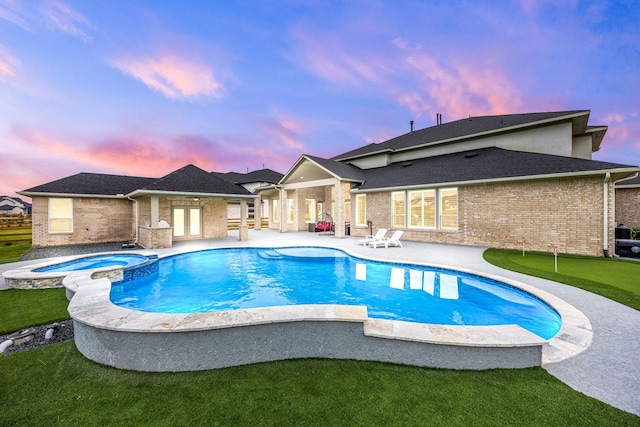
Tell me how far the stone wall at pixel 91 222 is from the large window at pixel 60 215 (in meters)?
0.17

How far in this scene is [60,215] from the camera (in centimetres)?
1455

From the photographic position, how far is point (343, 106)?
27.3m

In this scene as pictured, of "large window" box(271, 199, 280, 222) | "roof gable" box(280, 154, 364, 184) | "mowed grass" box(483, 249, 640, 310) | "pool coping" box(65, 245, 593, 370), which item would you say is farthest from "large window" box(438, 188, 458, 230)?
"large window" box(271, 199, 280, 222)

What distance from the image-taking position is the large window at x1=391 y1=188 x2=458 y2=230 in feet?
45.1

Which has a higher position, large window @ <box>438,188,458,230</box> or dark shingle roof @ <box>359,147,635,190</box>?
dark shingle roof @ <box>359,147,635,190</box>

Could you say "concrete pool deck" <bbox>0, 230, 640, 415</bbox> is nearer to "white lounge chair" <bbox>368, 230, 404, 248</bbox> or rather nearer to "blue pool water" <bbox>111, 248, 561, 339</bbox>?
"blue pool water" <bbox>111, 248, 561, 339</bbox>

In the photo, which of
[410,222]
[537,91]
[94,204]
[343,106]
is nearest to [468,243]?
[410,222]

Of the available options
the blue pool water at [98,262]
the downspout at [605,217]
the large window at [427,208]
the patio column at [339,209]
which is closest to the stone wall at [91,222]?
the blue pool water at [98,262]

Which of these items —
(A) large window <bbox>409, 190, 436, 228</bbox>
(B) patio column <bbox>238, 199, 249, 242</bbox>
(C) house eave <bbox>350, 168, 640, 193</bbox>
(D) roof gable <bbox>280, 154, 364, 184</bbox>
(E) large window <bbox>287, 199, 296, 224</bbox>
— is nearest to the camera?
(C) house eave <bbox>350, 168, 640, 193</bbox>

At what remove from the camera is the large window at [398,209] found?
51.8 feet

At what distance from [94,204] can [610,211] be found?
25.9 m

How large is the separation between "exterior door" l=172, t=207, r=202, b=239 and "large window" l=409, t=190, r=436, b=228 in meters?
14.0

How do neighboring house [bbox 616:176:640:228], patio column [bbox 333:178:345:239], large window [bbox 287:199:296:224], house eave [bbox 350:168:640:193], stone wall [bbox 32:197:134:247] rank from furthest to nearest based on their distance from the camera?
large window [bbox 287:199:296:224] < patio column [bbox 333:178:345:239] < neighboring house [bbox 616:176:640:228] < stone wall [bbox 32:197:134:247] < house eave [bbox 350:168:640:193]

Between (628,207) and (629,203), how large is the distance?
0.85 feet
